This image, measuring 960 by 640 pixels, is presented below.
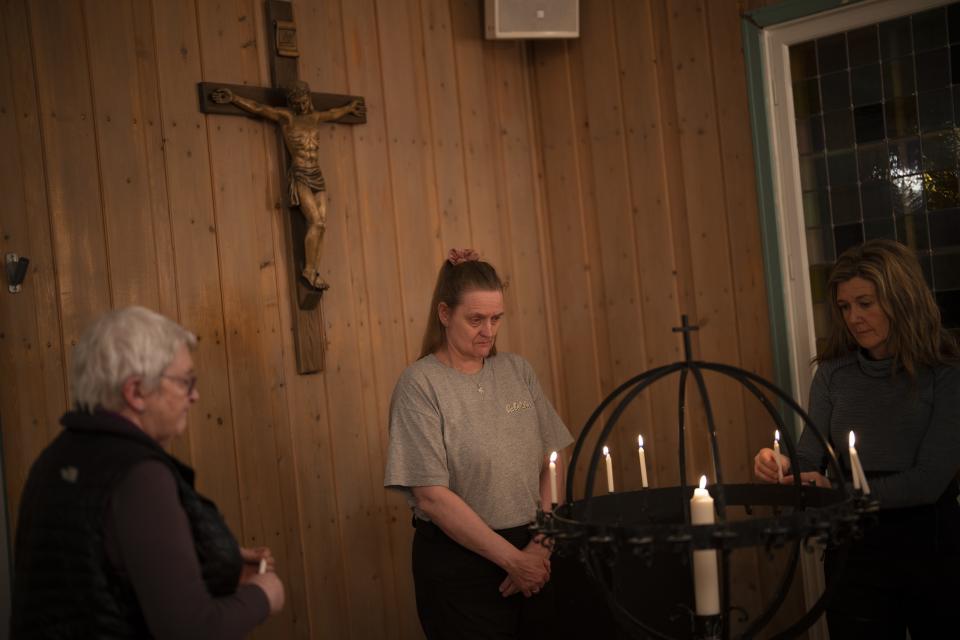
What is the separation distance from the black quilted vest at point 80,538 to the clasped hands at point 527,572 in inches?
36.1

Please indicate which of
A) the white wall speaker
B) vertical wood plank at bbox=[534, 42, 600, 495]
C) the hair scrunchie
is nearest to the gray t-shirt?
the hair scrunchie

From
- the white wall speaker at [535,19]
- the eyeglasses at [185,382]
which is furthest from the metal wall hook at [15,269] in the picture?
the white wall speaker at [535,19]

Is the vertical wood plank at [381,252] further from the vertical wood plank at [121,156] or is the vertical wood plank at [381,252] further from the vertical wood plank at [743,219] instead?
the vertical wood plank at [743,219]

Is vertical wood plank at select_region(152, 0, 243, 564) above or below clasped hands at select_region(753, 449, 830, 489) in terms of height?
above

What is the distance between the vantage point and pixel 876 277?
2.29 metres

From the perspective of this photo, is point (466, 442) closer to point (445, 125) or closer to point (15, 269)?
point (15, 269)

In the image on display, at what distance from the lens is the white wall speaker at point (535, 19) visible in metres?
3.48

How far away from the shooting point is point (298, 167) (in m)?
2.92

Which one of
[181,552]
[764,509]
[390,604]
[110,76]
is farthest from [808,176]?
[181,552]

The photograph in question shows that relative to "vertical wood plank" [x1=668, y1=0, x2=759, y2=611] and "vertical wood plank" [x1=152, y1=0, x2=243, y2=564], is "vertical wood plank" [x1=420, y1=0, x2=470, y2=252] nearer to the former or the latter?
"vertical wood plank" [x1=668, y1=0, x2=759, y2=611]

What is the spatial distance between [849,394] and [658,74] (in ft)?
5.05

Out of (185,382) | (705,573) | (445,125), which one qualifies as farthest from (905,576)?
(445,125)

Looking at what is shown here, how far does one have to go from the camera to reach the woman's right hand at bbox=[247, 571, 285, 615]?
5.08 feet

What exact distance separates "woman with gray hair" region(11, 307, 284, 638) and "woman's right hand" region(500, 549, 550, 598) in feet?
2.73
